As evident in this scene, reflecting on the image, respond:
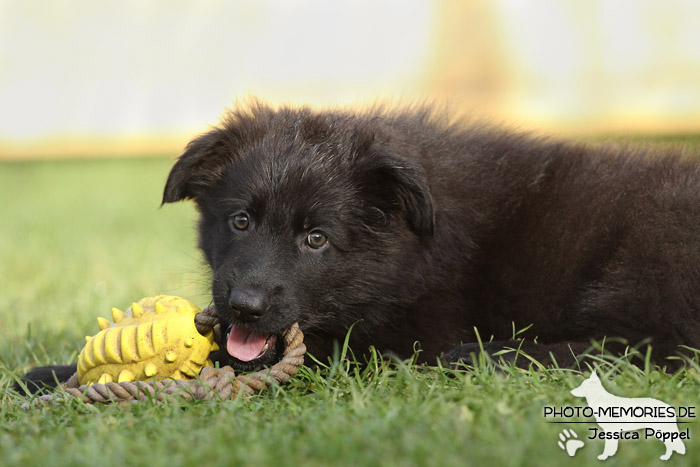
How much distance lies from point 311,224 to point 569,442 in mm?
1352

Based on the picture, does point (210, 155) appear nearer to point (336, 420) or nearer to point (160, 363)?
point (160, 363)

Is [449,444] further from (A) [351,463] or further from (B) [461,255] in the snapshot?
(B) [461,255]

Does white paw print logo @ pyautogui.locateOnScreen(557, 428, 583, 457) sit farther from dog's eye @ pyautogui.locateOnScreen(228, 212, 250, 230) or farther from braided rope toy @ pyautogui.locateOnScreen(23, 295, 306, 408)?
dog's eye @ pyautogui.locateOnScreen(228, 212, 250, 230)

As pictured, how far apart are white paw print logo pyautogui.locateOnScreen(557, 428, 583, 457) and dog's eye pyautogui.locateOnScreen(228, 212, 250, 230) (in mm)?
1504

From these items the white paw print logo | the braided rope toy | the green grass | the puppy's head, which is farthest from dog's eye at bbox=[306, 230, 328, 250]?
the white paw print logo

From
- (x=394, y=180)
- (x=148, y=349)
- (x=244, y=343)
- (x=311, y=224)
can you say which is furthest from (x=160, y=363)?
(x=394, y=180)

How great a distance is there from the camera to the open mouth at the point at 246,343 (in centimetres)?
282

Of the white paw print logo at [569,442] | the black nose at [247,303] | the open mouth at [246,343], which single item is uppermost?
the black nose at [247,303]

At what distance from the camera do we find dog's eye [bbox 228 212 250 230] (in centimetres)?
295

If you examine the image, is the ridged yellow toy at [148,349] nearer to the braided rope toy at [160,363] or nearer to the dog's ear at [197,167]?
the braided rope toy at [160,363]

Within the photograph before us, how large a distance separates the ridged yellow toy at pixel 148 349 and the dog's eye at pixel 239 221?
42 centimetres

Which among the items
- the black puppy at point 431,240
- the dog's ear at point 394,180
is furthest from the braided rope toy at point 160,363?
the dog's ear at point 394,180

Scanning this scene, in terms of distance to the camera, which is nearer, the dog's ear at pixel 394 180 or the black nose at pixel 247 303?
the black nose at pixel 247 303

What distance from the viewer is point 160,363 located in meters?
2.61
